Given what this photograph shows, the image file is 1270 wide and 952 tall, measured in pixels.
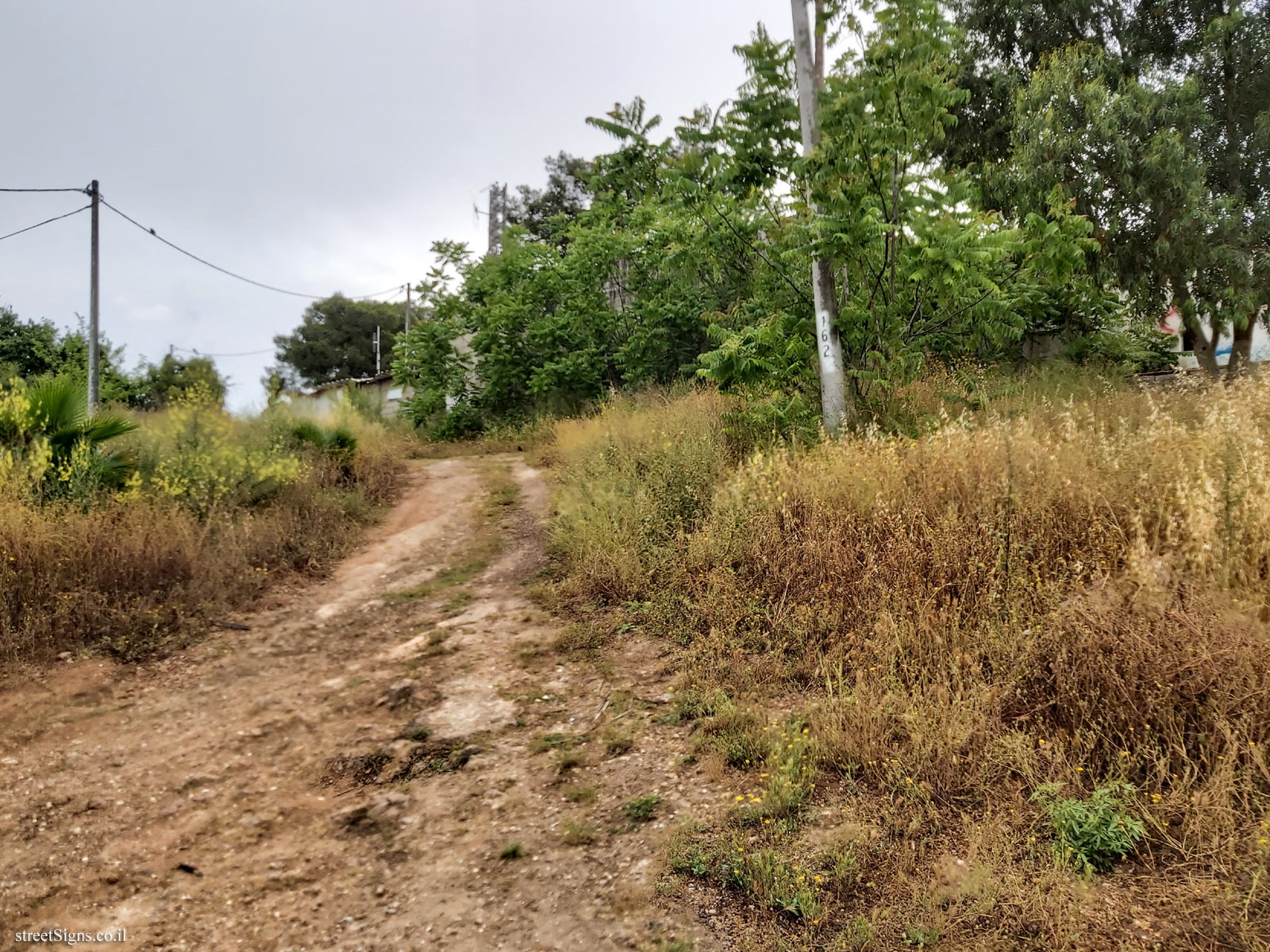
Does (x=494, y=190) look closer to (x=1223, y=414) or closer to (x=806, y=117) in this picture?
(x=806, y=117)

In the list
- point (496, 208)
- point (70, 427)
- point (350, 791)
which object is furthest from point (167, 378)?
point (350, 791)

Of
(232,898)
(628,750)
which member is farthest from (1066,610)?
(232,898)

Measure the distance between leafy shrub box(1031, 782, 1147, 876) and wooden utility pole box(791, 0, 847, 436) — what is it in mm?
4227

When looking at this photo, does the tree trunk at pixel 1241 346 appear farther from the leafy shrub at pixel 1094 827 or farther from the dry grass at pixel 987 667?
the leafy shrub at pixel 1094 827

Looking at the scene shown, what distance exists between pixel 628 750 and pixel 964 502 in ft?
8.14

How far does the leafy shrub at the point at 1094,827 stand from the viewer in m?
2.46

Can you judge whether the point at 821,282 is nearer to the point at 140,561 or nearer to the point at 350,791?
the point at 350,791

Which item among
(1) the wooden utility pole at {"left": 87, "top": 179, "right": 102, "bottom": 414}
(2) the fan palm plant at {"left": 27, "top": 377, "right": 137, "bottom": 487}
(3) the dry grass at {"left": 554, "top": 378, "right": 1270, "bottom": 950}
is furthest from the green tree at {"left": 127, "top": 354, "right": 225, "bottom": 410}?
(3) the dry grass at {"left": 554, "top": 378, "right": 1270, "bottom": 950}

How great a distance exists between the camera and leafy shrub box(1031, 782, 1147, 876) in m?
2.46

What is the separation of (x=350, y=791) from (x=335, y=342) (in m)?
44.3

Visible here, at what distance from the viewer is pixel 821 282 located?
22.6ft

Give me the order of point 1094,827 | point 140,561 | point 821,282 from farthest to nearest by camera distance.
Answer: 1. point 821,282
2. point 140,561
3. point 1094,827

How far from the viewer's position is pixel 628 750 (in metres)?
3.65

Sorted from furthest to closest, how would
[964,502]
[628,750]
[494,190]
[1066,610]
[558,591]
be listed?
1. [494,190]
2. [558,591]
3. [964,502]
4. [628,750]
5. [1066,610]
